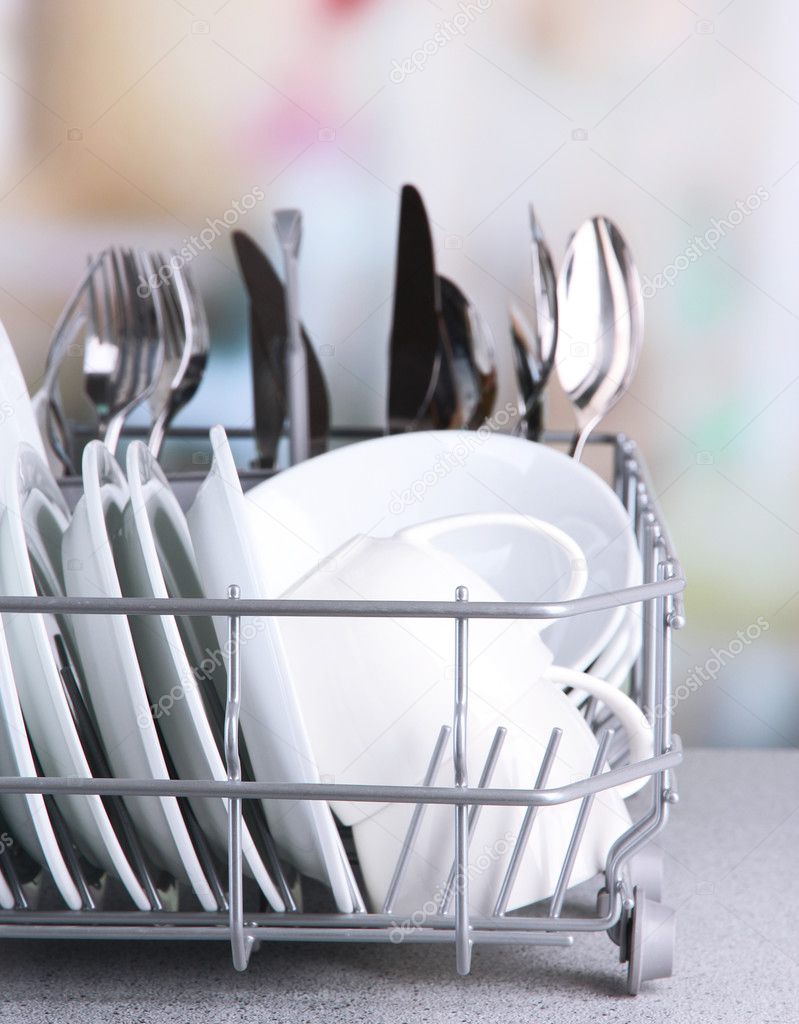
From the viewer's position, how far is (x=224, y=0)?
0.73m

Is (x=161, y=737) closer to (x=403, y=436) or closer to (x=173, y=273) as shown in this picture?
(x=403, y=436)

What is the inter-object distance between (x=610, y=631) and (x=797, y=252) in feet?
1.27

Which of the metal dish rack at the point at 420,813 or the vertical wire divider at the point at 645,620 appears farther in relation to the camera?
the vertical wire divider at the point at 645,620

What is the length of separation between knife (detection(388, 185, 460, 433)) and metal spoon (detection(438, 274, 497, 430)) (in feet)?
0.06

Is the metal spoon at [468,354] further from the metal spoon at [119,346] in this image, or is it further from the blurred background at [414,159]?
the metal spoon at [119,346]

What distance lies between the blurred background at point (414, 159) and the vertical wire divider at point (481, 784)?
41cm

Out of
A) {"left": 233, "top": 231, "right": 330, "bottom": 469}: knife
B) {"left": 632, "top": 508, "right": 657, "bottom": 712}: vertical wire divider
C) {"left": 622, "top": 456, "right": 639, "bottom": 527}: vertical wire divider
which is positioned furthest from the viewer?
{"left": 233, "top": 231, "right": 330, "bottom": 469}: knife

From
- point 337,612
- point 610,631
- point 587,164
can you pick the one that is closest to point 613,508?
point 610,631

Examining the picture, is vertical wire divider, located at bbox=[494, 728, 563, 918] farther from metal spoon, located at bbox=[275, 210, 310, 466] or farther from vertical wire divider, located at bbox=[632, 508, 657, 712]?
metal spoon, located at bbox=[275, 210, 310, 466]

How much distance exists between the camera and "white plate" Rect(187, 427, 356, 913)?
14.1 inches

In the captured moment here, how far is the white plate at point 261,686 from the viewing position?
359 millimetres
